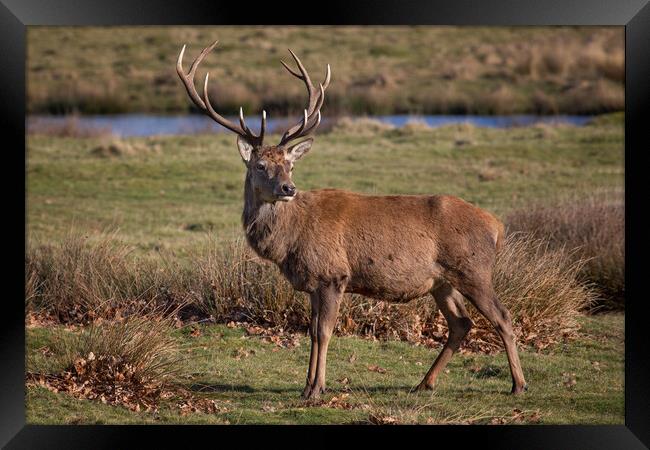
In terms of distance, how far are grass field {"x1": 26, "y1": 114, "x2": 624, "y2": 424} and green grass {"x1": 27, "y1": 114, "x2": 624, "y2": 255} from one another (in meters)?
0.04

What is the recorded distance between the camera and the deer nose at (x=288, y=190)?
10023mm

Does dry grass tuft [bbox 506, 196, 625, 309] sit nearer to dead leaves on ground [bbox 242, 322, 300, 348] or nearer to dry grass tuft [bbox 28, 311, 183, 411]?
dead leaves on ground [bbox 242, 322, 300, 348]

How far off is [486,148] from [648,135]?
1336 centimetres

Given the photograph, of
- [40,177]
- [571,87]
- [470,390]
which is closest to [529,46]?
[571,87]

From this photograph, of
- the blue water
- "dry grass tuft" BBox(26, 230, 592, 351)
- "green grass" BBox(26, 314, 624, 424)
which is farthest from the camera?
the blue water

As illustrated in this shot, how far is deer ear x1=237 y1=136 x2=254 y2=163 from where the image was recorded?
1038 centimetres

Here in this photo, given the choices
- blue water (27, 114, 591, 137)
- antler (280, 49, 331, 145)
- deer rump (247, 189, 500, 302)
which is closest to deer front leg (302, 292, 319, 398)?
deer rump (247, 189, 500, 302)

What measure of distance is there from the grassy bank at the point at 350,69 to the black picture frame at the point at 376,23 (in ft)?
69.3

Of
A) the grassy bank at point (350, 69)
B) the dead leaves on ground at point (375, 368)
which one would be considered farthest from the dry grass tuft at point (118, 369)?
the grassy bank at point (350, 69)

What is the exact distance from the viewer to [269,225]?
10.4 metres

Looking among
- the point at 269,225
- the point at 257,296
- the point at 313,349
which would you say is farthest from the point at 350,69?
the point at 313,349

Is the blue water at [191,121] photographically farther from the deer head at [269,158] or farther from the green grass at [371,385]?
Result: the deer head at [269,158]

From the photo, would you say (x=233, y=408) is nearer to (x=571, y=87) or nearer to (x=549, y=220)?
(x=549, y=220)

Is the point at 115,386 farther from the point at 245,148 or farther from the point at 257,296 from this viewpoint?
the point at 257,296
